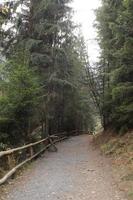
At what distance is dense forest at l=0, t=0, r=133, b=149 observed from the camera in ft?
54.5

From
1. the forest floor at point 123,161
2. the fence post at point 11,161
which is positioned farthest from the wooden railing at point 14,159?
the forest floor at point 123,161

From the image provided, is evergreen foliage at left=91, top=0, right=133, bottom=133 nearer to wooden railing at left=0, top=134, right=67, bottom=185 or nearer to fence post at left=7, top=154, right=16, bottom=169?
wooden railing at left=0, top=134, right=67, bottom=185

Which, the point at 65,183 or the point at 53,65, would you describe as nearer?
the point at 65,183

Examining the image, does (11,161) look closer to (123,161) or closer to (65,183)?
(65,183)

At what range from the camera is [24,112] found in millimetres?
17031

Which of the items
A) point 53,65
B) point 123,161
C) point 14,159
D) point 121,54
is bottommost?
point 123,161

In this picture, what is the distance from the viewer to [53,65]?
2717cm

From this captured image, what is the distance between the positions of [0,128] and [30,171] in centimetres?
327

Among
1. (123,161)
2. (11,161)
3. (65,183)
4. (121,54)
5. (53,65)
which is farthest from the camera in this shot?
(53,65)

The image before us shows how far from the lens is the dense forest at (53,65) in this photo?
16.6 meters

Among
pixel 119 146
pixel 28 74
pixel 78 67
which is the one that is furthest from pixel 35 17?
pixel 119 146

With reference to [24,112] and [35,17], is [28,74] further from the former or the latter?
[35,17]

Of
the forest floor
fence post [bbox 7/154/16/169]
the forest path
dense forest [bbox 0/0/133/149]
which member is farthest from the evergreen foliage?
fence post [bbox 7/154/16/169]

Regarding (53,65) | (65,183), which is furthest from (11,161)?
(53,65)
